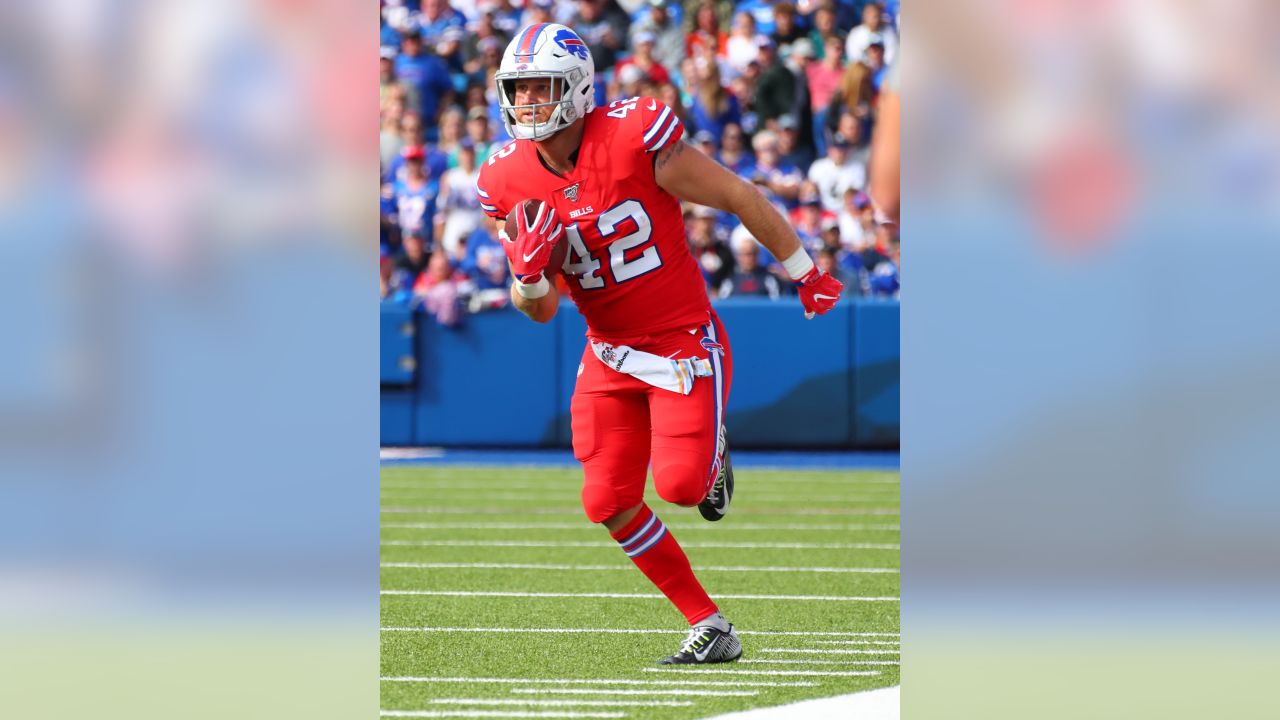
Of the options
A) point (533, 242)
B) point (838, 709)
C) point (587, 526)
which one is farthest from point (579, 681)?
point (587, 526)

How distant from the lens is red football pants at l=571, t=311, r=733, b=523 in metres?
4.88

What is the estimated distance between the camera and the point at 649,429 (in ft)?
16.8

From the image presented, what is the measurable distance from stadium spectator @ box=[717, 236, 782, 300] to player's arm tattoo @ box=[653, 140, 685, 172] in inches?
284

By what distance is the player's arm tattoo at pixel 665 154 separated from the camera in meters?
4.90

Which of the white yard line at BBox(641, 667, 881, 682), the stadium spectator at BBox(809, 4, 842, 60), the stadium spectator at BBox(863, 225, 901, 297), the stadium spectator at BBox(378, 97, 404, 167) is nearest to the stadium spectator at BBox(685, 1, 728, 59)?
the stadium spectator at BBox(809, 4, 842, 60)

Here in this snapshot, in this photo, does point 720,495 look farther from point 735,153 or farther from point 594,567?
point 735,153

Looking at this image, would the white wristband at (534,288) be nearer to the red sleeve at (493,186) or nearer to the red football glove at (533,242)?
the red football glove at (533,242)

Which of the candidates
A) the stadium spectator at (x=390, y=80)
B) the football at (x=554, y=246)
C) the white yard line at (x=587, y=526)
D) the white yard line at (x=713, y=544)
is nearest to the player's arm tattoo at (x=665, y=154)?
the football at (x=554, y=246)

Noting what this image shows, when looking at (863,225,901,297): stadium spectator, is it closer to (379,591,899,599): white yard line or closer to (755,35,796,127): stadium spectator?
(755,35,796,127): stadium spectator

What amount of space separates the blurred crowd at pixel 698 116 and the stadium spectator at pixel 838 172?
0.01 metres

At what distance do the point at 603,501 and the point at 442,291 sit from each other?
756cm
